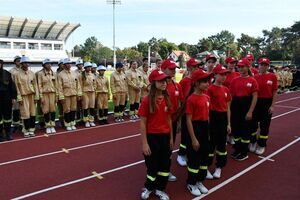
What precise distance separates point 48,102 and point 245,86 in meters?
5.38

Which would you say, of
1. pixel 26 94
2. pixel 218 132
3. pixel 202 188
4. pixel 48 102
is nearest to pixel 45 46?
pixel 48 102

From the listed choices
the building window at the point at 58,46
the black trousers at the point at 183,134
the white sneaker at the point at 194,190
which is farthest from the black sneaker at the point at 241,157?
the building window at the point at 58,46

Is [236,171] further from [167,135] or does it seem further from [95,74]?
[95,74]

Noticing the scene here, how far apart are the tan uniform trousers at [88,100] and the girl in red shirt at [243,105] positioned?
4.70 metres

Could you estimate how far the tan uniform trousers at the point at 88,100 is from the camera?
9.59m

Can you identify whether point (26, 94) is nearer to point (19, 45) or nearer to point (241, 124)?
point (241, 124)

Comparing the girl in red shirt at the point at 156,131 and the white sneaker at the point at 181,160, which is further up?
the girl in red shirt at the point at 156,131

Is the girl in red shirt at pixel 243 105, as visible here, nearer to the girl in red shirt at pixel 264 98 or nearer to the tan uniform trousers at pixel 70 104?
the girl in red shirt at pixel 264 98

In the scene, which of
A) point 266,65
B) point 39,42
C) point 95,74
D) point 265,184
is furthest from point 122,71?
point 39,42

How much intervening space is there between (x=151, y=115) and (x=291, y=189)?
2577mm

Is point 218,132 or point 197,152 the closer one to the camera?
point 197,152

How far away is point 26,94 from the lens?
27.1 ft

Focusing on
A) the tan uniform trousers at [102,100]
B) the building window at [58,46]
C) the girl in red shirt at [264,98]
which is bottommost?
the tan uniform trousers at [102,100]

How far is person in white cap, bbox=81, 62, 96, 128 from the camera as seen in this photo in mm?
9594
